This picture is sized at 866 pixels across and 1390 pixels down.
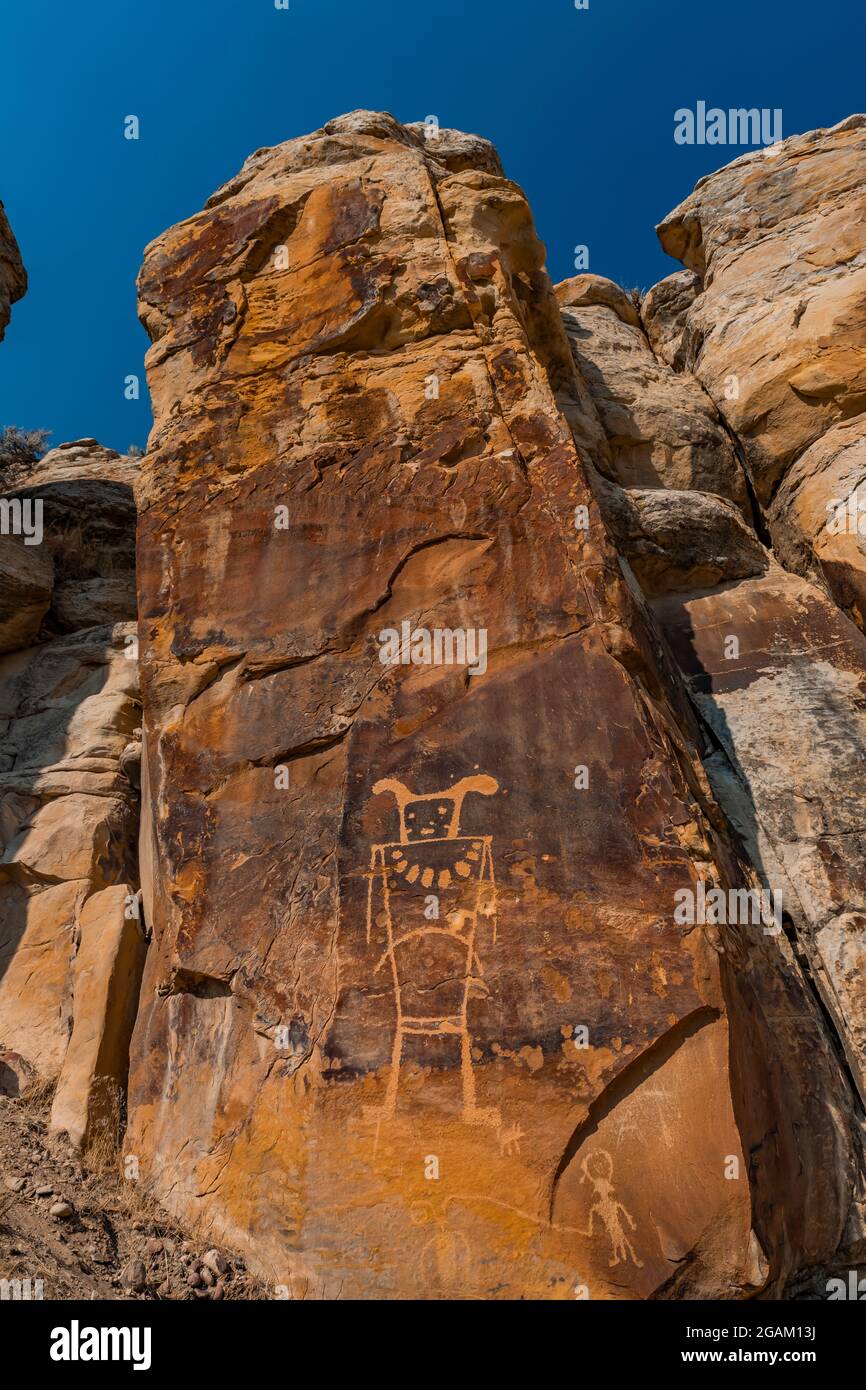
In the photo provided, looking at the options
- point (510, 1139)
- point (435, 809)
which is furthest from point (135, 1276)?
point (435, 809)

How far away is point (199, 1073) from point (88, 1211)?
2.82 feet

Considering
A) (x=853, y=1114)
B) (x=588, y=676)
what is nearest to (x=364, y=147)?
(x=588, y=676)

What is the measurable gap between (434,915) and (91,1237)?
93.7 inches

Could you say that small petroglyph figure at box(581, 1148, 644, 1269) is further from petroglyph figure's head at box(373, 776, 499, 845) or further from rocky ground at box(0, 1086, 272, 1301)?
petroglyph figure's head at box(373, 776, 499, 845)

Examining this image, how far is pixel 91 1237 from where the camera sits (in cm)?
488

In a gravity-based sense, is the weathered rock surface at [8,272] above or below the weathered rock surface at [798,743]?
above

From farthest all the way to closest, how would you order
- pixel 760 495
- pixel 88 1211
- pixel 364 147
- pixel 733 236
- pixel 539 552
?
1. pixel 733 236
2. pixel 760 495
3. pixel 364 147
4. pixel 539 552
5. pixel 88 1211

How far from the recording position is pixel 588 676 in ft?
18.3

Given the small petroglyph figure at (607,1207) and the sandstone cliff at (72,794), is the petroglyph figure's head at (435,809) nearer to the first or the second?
the small petroglyph figure at (607,1207)

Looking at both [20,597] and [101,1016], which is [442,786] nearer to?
[101,1016]

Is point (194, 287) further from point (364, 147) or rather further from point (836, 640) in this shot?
point (836, 640)

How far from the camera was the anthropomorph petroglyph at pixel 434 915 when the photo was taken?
4793mm

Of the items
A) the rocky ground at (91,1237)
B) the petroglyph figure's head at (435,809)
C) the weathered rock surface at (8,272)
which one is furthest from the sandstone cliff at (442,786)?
the weathered rock surface at (8,272)

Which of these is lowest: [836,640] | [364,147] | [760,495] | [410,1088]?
[410,1088]
